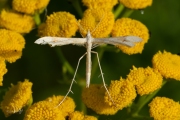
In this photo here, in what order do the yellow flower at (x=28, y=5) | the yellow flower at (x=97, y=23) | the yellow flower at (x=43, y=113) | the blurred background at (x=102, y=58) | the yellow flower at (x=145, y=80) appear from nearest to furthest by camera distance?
1. the yellow flower at (x=43, y=113)
2. the yellow flower at (x=145, y=80)
3. the yellow flower at (x=97, y=23)
4. the yellow flower at (x=28, y=5)
5. the blurred background at (x=102, y=58)

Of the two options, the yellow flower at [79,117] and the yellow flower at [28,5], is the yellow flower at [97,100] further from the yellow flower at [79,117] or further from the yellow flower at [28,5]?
the yellow flower at [28,5]

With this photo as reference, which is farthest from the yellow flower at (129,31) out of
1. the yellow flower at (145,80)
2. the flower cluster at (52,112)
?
the flower cluster at (52,112)

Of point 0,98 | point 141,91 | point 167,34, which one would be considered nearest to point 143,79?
point 141,91

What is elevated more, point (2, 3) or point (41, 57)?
point (2, 3)

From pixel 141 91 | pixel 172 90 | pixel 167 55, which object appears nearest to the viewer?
pixel 141 91

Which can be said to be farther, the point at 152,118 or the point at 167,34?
the point at 167,34

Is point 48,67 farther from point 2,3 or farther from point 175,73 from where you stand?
point 175,73

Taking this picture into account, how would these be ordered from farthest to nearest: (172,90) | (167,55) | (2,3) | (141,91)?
(172,90) → (2,3) → (167,55) → (141,91)

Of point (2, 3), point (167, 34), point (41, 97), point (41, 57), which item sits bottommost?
point (41, 97)
